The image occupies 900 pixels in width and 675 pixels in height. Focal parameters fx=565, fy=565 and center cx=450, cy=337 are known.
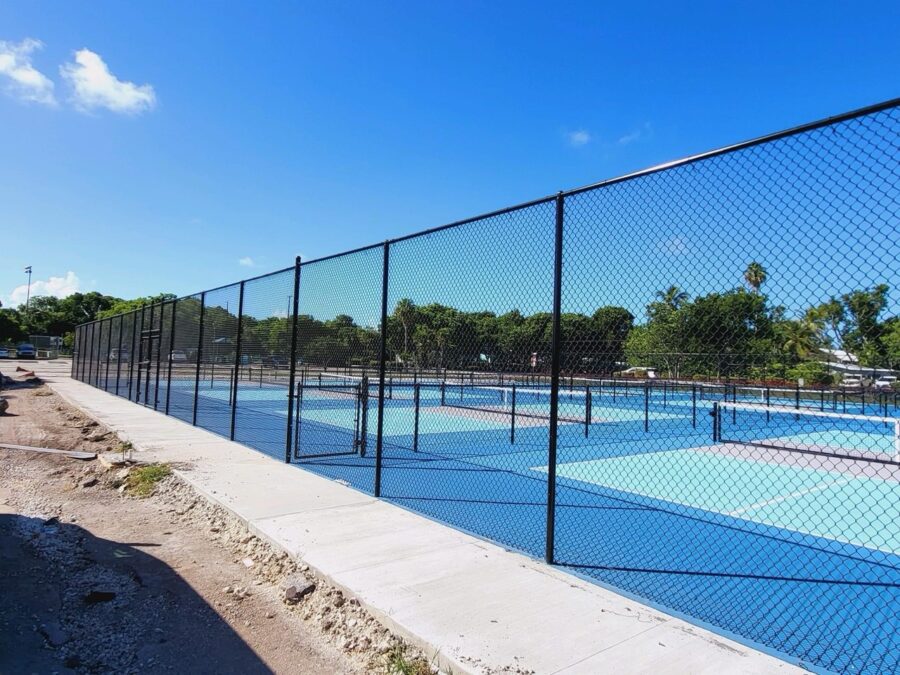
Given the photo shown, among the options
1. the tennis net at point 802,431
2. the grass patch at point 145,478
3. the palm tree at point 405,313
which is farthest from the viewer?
→ the tennis net at point 802,431

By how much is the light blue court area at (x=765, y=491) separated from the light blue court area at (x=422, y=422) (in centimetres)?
464

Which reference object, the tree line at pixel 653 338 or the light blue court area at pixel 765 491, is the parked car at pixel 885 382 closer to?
the tree line at pixel 653 338

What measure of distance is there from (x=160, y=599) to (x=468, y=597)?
6.75 feet

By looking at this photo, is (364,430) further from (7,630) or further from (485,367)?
(7,630)

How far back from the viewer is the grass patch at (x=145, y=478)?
6.32 meters

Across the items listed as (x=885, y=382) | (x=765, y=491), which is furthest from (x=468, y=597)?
(x=765, y=491)

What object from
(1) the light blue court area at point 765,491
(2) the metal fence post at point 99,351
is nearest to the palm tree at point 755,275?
(1) the light blue court area at point 765,491

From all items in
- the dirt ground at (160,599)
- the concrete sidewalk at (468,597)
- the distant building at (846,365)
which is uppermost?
the distant building at (846,365)

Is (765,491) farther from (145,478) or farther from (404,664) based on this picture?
(145,478)

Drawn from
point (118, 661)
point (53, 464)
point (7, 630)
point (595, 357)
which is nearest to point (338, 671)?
point (118, 661)

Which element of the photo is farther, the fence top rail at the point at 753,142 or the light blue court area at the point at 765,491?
the light blue court area at the point at 765,491

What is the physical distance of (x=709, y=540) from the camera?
18.5 feet

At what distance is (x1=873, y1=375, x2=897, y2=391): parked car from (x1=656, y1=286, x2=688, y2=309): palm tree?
1.13m

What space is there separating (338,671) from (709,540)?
4205 mm
